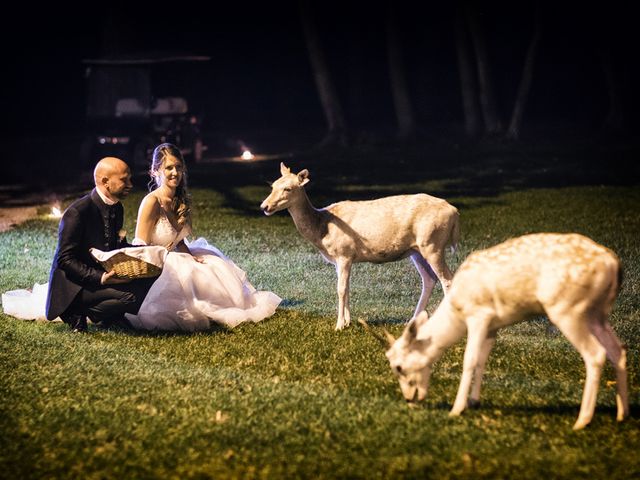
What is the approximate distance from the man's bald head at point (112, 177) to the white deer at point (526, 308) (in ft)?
12.1

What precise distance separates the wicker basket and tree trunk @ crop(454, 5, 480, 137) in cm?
2486

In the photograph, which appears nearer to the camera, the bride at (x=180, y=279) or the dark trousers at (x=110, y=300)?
the dark trousers at (x=110, y=300)

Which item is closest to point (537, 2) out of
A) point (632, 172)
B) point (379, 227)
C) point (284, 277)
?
point (632, 172)

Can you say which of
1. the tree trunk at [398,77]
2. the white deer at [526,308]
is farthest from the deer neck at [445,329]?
the tree trunk at [398,77]

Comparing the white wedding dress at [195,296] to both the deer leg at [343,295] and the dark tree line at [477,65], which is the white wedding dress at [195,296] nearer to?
the deer leg at [343,295]

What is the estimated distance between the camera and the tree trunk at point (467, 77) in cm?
3266

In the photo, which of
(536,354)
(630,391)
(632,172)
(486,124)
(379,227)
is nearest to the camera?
(630,391)

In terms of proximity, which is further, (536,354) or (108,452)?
(536,354)

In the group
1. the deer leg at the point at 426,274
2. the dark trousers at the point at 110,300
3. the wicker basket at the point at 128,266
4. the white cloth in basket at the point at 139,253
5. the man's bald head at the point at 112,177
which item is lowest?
the dark trousers at the point at 110,300

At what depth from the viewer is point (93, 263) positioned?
9.57 meters

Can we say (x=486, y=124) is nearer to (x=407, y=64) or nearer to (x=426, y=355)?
(x=407, y=64)

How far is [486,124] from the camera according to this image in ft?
111

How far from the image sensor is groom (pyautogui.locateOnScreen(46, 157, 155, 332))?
368 inches

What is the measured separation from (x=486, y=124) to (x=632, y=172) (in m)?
9.74
